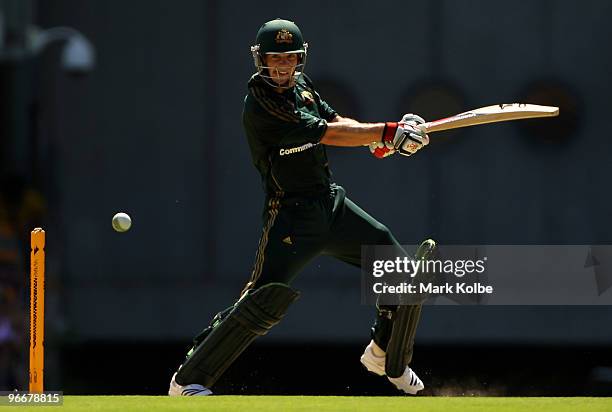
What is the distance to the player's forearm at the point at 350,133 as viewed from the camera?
5.74m

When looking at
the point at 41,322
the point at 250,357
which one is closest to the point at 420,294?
the point at 41,322

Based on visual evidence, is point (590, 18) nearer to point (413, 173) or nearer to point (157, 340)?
point (413, 173)

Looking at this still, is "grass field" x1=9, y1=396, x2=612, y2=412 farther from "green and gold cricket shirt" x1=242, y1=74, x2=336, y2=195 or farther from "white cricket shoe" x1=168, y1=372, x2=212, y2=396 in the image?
"green and gold cricket shirt" x1=242, y1=74, x2=336, y2=195

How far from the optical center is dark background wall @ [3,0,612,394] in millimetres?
10008

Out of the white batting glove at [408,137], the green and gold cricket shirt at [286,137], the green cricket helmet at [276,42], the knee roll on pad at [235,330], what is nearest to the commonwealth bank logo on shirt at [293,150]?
the green and gold cricket shirt at [286,137]

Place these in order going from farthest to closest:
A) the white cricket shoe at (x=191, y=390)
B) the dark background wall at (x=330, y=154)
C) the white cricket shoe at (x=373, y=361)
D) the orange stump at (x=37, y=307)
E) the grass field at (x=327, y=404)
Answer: the dark background wall at (x=330, y=154) < the white cricket shoe at (x=373, y=361) < the white cricket shoe at (x=191, y=390) < the orange stump at (x=37, y=307) < the grass field at (x=327, y=404)

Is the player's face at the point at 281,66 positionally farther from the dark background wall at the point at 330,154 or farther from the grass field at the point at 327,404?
the dark background wall at the point at 330,154

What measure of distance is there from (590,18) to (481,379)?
264 cm

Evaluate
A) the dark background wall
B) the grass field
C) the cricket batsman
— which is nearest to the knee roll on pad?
the cricket batsman

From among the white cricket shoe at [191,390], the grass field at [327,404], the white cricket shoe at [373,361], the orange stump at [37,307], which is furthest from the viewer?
the white cricket shoe at [373,361]

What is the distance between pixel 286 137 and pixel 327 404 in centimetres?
100

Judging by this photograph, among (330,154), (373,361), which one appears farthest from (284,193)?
(330,154)

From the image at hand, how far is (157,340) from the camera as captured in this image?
10445 mm

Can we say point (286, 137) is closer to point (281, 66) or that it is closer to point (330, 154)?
point (281, 66)
